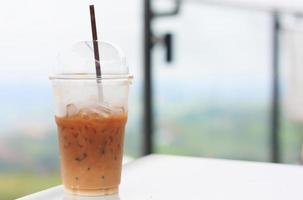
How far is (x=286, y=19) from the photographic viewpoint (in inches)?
128

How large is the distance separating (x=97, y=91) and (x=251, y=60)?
249 cm

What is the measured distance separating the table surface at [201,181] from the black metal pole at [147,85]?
146 cm

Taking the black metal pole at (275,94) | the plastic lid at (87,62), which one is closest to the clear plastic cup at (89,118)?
the plastic lid at (87,62)

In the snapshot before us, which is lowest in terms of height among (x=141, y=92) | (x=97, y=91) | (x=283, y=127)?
(x=283, y=127)

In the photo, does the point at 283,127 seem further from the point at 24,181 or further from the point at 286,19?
the point at 24,181

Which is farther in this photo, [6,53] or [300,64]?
[300,64]

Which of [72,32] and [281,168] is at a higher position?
[72,32]

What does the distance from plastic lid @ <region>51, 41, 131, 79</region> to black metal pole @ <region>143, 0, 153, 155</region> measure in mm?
1794

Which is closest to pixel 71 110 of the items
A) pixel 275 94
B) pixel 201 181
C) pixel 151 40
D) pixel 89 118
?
pixel 89 118

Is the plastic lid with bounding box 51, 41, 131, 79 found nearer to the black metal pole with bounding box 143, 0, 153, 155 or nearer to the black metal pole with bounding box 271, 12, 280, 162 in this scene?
the black metal pole with bounding box 143, 0, 153, 155

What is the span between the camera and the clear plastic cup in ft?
2.60

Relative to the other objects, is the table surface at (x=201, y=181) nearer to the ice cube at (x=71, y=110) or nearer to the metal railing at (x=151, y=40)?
the ice cube at (x=71, y=110)

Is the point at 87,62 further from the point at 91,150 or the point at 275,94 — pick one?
the point at 275,94

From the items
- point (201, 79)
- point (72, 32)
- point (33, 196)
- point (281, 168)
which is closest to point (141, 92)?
point (201, 79)
